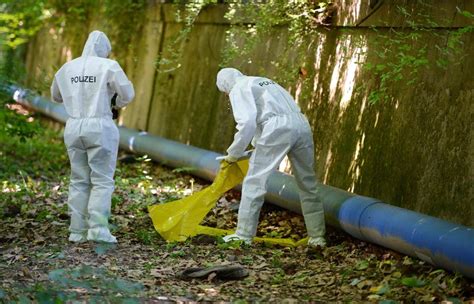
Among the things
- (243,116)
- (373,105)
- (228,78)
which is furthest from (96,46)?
(373,105)

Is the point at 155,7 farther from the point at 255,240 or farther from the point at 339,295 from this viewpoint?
the point at 339,295

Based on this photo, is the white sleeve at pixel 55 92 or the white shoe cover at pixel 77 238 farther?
the white sleeve at pixel 55 92

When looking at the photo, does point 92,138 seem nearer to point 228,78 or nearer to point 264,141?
point 228,78

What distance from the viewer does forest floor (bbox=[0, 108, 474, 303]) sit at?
7.09m

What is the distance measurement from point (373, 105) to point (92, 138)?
2.76 meters

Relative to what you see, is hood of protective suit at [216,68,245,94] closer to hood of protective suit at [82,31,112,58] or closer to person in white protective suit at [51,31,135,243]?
person in white protective suit at [51,31,135,243]

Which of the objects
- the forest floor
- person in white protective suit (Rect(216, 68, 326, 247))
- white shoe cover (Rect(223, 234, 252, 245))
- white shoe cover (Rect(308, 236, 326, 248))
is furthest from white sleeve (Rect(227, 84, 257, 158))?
white shoe cover (Rect(308, 236, 326, 248))

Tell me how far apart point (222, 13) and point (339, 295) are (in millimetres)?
6921

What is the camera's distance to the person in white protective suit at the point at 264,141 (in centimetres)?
888

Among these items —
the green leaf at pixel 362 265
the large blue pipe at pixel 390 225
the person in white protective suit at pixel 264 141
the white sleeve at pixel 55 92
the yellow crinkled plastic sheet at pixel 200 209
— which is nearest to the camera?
the large blue pipe at pixel 390 225

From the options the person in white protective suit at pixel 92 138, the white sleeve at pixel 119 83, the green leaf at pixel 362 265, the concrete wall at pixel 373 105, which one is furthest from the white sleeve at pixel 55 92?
the green leaf at pixel 362 265

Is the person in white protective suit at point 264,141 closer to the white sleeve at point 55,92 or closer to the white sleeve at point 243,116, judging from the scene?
the white sleeve at point 243,116

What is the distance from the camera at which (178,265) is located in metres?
8.25

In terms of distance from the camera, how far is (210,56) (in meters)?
13.9
